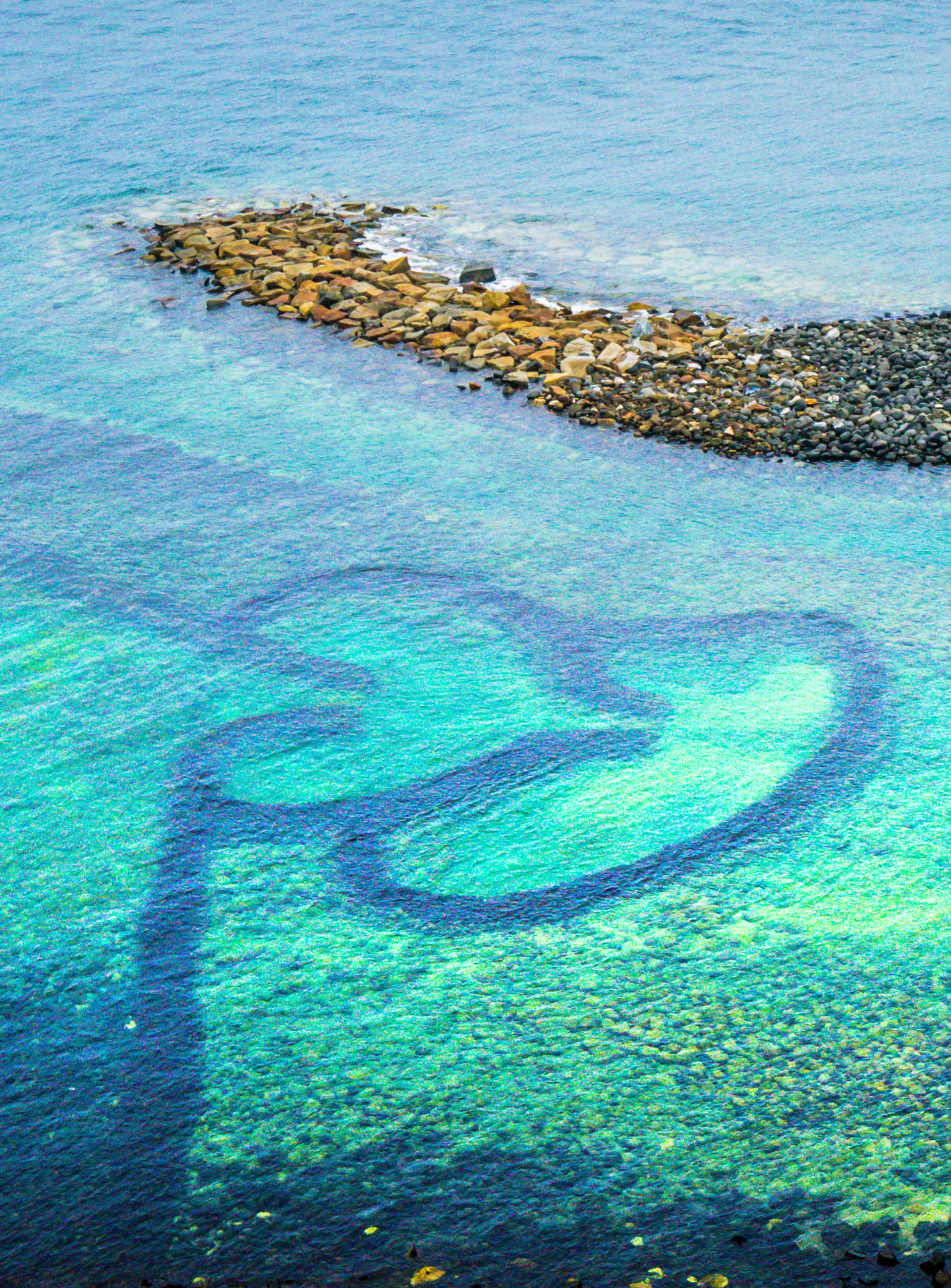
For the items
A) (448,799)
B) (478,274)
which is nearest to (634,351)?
(478,274)

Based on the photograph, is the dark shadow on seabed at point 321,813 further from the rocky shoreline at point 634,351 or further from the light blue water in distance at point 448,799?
the rocky shoreline at point 634,351

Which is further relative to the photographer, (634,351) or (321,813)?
(634,351)

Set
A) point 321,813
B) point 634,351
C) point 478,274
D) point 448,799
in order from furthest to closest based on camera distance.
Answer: point 478,274
point 634,351
point 448,799
point 321,813

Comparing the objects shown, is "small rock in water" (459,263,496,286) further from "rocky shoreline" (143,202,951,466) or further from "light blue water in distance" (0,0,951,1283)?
"light blue water in distance" (0,0,951,1283)

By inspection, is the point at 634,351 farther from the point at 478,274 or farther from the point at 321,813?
the point at 321,813

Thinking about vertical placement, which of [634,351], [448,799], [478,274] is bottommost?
[448,799]

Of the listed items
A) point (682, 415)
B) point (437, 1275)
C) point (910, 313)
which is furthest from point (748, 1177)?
point (910, 313)
